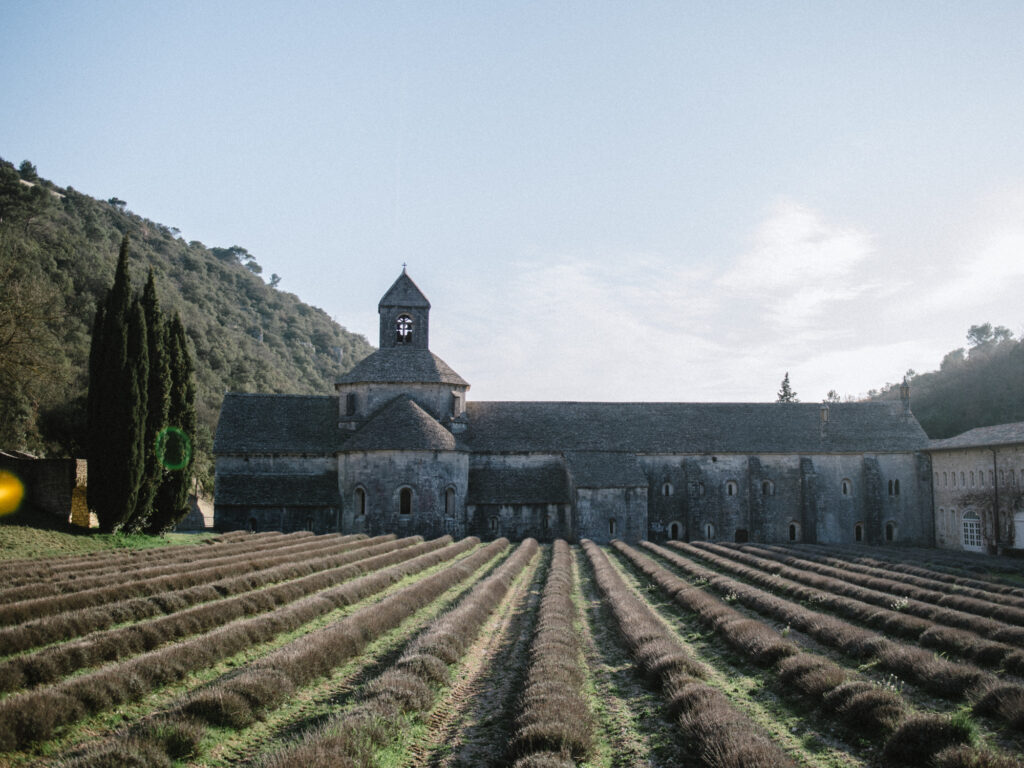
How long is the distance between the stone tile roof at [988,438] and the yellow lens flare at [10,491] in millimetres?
45031

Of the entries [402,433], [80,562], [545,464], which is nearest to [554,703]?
[80,562]

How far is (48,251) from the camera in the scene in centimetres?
6128

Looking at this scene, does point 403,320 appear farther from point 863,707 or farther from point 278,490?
point 863,707

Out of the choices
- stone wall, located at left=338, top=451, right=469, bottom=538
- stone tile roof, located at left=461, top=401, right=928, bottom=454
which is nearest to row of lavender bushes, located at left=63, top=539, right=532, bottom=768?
stone wall, located at left=338, top=451, right=469, bottom=538

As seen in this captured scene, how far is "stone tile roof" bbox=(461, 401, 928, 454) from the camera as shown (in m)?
44.4

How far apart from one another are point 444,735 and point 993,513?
127 ft

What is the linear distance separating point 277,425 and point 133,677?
3452cm

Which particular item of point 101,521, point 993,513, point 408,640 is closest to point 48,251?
point 101,521

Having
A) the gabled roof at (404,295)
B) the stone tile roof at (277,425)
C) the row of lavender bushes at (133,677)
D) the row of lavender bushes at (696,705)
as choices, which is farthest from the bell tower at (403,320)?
the row of lavender bushes at (696,705)

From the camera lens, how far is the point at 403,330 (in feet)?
→ 150

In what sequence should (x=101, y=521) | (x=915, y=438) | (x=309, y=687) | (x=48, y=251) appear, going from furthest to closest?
(x=48, y=251) → (x=915, y=438) → (x=101, y=521) → (x=309, y=687)

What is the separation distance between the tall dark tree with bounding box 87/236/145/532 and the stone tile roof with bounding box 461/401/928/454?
62.0 feet

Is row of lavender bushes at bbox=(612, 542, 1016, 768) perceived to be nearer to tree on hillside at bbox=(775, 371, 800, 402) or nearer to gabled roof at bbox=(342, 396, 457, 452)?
gabled roof at bbox=(342, 396, 457, 452)

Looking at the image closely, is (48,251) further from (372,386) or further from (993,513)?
(993,513)
